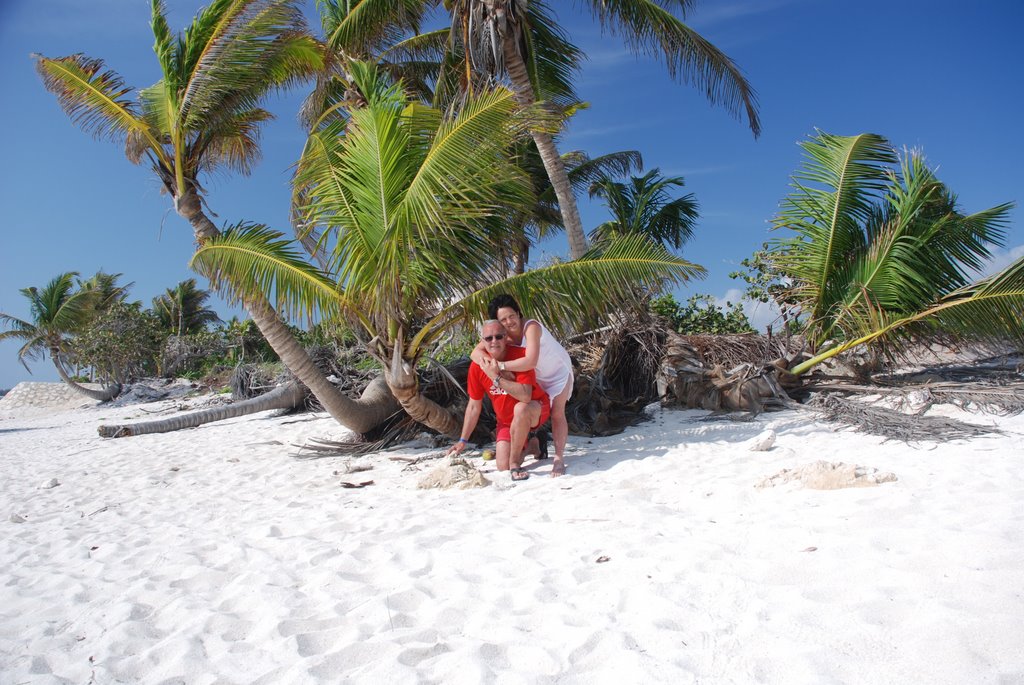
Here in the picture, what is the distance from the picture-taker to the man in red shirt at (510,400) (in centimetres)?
468

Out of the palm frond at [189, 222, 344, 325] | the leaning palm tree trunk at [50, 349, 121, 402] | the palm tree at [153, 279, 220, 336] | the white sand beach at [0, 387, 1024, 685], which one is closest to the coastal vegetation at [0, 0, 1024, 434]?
the palm frond at [189, 222, 344, 325]

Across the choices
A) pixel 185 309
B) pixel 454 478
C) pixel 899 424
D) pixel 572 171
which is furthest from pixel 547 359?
pixel 185 309

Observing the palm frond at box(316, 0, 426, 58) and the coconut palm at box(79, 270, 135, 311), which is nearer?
the palm frond at box(316, 0, 426, 58)

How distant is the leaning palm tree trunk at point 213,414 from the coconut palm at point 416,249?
→ 12.7 ft

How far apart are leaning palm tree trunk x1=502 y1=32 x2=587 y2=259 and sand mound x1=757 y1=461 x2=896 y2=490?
6135mm

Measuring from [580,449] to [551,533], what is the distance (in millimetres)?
2384

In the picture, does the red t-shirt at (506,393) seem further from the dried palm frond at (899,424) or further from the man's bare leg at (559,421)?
the dried palm frond at (899,424)

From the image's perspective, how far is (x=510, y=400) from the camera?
16.2ft

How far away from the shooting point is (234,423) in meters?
9.94

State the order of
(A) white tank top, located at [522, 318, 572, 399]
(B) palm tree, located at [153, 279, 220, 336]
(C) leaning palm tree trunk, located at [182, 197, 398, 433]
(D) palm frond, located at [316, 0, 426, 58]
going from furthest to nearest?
(B) palm tree, located at [153, 279, 220, 336], (D) palm frond, located at [316, 0, 426, 58], (C) leaning palm tree trunk, located at [182, 197, 398, 433], (A) white tank top, located at [522, 318, 572, 399]

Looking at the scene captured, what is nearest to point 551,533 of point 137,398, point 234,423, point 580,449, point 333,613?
point 333,613

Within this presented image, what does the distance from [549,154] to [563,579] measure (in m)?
8.15

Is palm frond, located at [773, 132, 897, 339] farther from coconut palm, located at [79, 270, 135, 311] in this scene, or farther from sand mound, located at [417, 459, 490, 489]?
coconut palm, located at [79, 270, 135, 311]

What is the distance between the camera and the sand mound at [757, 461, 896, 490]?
3.48 meters
